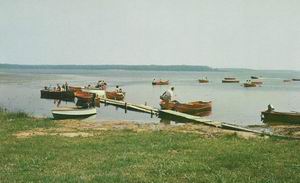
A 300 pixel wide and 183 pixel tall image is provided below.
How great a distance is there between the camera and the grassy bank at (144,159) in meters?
12.5

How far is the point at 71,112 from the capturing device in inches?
1544

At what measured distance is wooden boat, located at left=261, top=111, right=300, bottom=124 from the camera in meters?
41.3

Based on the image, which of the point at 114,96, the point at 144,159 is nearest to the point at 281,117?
the point at 114,96

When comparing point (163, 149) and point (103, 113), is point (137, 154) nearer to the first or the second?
point (163, 149)

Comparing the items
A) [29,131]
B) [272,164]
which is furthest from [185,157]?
[29,131]

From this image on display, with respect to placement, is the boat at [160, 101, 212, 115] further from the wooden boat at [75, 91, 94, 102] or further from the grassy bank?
the grassy bank

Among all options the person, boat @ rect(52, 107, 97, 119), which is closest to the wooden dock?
the person

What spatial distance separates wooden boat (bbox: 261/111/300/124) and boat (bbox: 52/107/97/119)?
16779mm

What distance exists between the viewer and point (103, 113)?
163 ft

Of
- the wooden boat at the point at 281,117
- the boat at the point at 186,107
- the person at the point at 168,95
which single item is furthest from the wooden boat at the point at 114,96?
the wooden boat at the point at 281,117

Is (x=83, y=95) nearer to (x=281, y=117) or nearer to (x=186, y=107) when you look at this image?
Result: (x=186, y=107)

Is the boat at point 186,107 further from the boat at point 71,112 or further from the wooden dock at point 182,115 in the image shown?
the boat at point 71,112

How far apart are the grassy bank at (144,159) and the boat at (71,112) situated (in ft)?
50.8

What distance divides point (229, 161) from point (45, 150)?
6.99 metres
